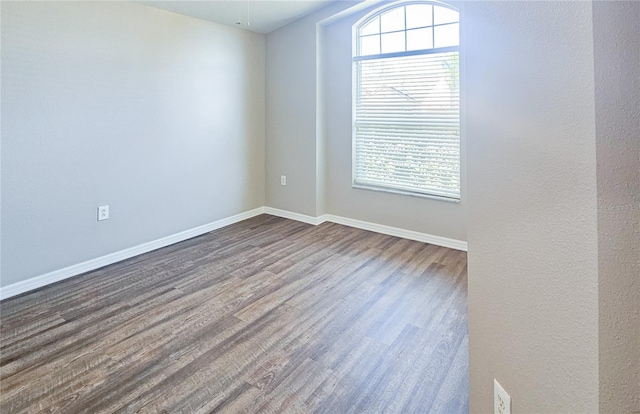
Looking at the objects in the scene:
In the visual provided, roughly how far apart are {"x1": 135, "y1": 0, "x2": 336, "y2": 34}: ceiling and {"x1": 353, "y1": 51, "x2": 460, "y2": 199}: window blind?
0.86 m

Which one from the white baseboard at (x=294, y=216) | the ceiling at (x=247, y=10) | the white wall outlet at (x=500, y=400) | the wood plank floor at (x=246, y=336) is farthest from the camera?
the white baseboard at (x=294, y=216)

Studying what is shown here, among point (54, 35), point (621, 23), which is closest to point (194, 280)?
point (54, 35)

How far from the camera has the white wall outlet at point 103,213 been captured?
127 inches

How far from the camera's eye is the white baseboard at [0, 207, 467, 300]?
288cm

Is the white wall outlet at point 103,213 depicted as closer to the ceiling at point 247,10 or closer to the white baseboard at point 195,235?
the white baseboard at point 195,235

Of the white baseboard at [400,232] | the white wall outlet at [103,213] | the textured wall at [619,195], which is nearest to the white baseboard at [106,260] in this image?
the white wall outlet at [103,213]

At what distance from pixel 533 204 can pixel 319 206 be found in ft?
11.9

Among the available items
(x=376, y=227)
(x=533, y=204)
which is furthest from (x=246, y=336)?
(x=376, y=227)

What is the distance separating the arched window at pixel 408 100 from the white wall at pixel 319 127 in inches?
5.4

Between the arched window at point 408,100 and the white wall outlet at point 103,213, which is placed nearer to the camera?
the white wall outlet at point 103,213

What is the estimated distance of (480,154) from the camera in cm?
114

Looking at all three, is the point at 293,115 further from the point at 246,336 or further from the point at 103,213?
the point at 246,336

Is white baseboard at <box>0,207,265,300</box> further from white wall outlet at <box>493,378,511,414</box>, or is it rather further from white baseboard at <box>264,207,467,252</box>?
white wall outlet at <box>493,378,511,414</box>

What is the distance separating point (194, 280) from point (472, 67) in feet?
8.38
